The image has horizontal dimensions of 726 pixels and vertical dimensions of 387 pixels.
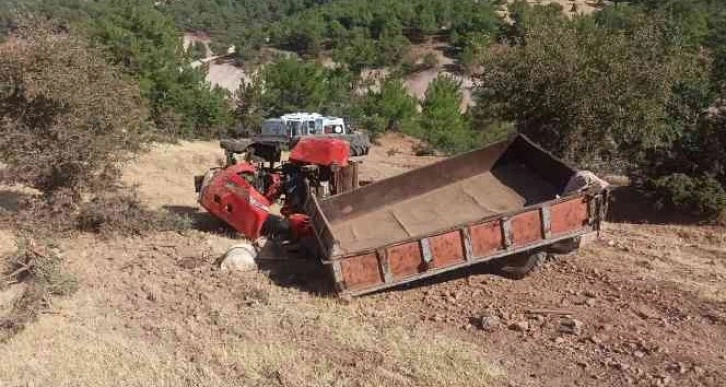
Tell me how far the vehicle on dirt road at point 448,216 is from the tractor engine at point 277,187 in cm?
3

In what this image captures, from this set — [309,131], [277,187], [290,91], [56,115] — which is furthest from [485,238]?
[290,91]

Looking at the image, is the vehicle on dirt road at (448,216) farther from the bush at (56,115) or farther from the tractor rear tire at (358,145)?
the tractor rear tire at (358,145)

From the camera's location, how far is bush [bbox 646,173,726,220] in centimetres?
1216

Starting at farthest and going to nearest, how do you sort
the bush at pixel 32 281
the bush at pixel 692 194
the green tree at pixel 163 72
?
the green tree at pixel 163 72 < the bush at pixel 692 194 < the bush at pixel 32 281

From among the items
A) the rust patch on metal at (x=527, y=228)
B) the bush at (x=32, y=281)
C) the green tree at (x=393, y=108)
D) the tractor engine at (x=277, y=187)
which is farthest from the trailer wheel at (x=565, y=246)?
Answer: the green tree at (x=393, y=108)

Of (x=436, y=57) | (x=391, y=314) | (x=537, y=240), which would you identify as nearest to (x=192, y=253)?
(x=391, y=314)

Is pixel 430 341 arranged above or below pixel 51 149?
below

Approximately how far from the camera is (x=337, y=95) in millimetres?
37781

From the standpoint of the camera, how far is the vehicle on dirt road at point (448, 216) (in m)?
7.75

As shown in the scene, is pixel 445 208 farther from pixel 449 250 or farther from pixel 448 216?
pixel 449 250

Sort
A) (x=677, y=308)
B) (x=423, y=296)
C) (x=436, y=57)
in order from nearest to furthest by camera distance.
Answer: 1. (x=677, y=308)
2. (x=423, y=296)
3. (x=436, y=57)

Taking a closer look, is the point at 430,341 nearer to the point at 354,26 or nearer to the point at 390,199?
the point at 390,199

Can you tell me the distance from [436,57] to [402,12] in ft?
31.7

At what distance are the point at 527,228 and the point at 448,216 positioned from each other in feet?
5.84
